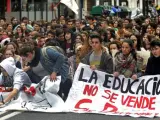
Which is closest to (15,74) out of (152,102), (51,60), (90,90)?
(51,60)

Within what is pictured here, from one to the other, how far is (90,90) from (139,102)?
0.97 meters

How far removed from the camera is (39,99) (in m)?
10.1

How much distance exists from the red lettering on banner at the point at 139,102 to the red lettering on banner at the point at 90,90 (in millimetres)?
561

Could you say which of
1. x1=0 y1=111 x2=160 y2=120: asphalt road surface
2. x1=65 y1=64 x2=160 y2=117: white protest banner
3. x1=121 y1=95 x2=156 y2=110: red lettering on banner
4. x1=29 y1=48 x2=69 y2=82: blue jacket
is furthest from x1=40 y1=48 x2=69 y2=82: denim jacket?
x1=121 y1=95 x2=156 y2=110: red lettering on banner

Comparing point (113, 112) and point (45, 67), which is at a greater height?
point (45, 67)

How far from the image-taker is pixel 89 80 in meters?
10.6

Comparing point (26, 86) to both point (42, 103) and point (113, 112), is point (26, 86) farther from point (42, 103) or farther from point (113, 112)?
point (113, 112)

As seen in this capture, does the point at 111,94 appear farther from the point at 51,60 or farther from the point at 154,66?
the point at 51,60

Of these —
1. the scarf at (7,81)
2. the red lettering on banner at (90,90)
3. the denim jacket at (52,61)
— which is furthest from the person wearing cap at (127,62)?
the scarf at (7,81)

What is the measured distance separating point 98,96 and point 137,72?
3.24 ft

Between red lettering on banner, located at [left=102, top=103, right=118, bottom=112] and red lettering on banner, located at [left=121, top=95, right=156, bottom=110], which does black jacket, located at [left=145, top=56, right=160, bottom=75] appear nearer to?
Result: red lettering on banner, located at [left=121, top=95, right=156, bottom=110]

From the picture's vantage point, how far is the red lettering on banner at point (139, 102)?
9.97 m

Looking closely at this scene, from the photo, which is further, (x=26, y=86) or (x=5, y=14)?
(x=5, y=14)

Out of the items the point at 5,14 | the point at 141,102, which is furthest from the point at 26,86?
the point at 5,14
